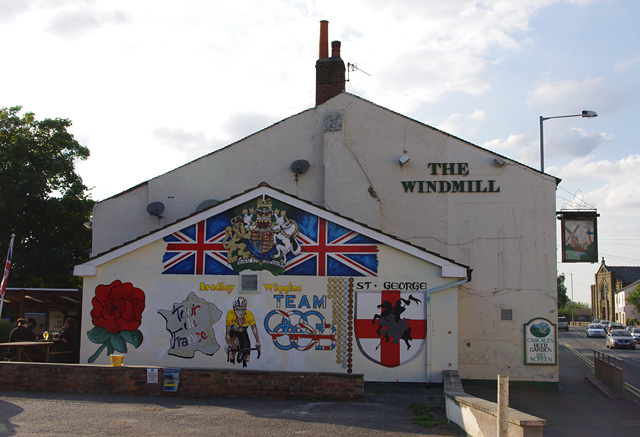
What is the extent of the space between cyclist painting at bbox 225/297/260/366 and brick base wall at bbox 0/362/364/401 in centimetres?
323

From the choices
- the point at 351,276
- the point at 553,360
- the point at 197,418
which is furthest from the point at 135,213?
the point at 553,360

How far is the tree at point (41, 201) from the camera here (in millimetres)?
33469

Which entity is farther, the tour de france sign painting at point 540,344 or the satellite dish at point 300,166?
the satellite dish at point 300,166

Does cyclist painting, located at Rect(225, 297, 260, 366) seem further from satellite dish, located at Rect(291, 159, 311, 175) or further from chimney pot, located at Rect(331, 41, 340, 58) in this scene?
chimney pot, located at Rect(331, 41, 340, 58)

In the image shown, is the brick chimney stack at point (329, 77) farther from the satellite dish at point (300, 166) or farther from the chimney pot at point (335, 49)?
the satellite dish at point (300, 166)

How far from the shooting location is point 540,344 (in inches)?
761

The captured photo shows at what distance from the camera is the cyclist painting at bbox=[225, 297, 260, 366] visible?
1628cm

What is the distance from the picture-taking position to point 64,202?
35094 mm

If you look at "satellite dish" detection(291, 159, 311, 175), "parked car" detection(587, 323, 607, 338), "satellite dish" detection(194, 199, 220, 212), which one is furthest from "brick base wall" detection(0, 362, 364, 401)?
"parked car" detection(587, 323, 607, 338)

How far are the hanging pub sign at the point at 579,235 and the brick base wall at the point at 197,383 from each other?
36.3 feet

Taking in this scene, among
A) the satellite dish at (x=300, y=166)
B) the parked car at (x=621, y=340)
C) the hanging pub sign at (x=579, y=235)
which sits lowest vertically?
the parked car at (x=621, y=340)

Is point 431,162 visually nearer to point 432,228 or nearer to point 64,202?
point 432,228

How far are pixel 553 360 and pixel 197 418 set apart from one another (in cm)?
1190

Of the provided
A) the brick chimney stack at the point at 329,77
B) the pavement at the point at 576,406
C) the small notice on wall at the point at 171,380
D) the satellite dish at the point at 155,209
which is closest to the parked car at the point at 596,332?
the pavement at the point at 576,406
